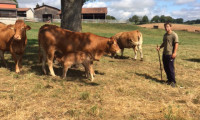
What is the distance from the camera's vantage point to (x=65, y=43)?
23.5ft

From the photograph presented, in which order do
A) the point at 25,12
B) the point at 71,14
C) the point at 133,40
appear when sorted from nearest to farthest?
the point at 71,14
the point at 133,40
the point at 25,12

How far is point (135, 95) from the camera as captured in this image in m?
5.71

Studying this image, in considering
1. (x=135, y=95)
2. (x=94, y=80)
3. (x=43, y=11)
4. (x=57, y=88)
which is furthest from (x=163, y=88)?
(x=43, y=11)

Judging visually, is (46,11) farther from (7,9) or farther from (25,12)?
(7,9)

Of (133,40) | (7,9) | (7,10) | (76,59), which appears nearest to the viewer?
(76,59)

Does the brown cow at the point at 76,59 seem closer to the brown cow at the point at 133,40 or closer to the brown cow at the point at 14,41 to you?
the brown cow at the point at 14,41

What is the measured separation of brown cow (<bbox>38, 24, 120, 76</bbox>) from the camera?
710 centimetres

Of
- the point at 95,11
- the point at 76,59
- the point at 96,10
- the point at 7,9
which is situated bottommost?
the point at 76,59

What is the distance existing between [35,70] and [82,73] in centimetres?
216

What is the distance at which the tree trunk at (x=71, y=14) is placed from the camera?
865 centimetres

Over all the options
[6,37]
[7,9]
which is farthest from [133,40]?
[7,9]

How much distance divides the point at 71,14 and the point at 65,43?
2227 millimetres

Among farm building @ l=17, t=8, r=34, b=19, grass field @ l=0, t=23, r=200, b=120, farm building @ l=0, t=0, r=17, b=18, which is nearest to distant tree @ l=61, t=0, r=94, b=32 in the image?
grass field @ l=0, t=23, r=200, b=120

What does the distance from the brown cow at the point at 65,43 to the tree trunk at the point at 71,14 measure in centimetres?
152
